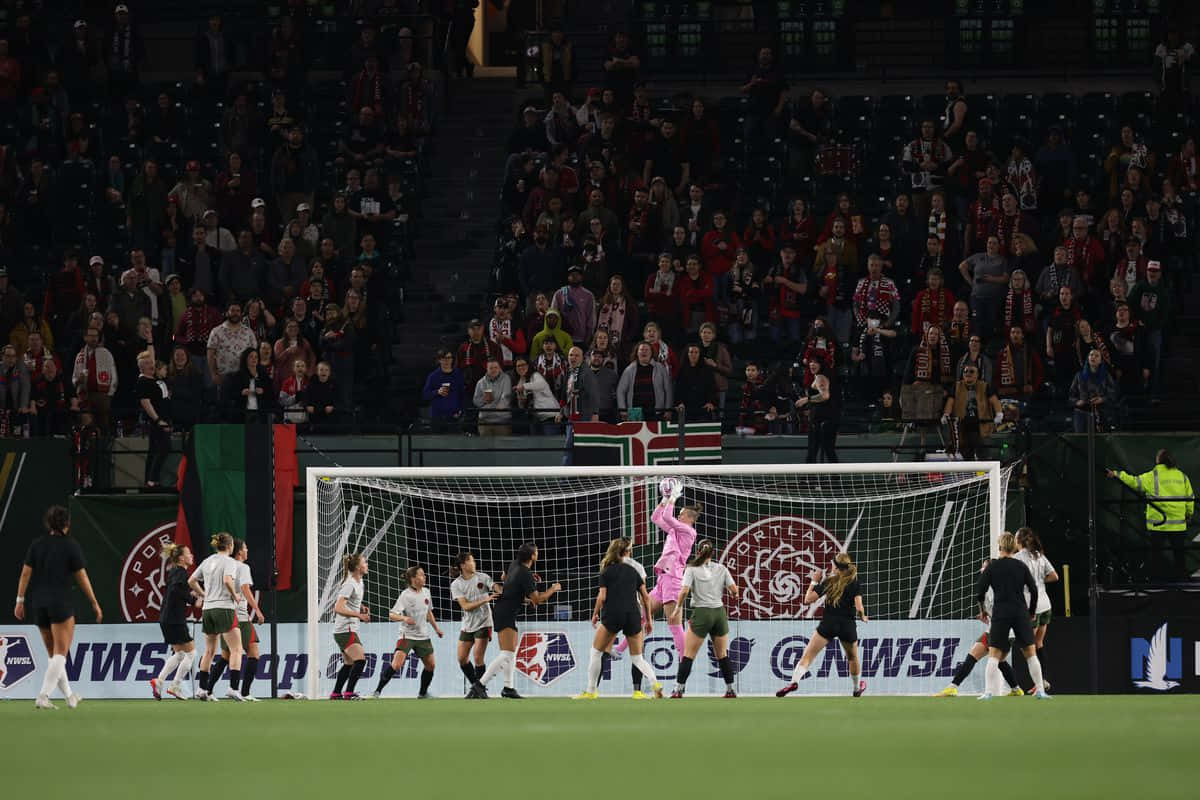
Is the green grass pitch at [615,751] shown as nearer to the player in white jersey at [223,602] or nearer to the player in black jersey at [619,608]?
the player in black jersey at [619,608]

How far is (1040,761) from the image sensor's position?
426 inches

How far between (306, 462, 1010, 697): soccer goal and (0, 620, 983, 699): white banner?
2 centimetres

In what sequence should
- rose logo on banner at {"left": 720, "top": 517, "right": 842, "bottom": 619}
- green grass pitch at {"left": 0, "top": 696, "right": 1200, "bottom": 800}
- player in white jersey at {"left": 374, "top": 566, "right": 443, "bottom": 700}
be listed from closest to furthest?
green grass pitch at {"left": 0, "top": 696, "right": 1200, "bottom": 800} → player in white jersey at {"left": 374, "top": 566, "right": 443, "bottom": 700} → rose logo on banner at {"left": 720, "top": 517, "right": 842, "bottom": 619}

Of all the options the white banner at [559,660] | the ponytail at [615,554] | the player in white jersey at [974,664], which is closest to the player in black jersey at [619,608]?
the ponytail at [615,554]

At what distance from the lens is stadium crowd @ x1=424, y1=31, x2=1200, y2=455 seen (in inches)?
846

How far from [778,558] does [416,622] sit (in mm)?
4518

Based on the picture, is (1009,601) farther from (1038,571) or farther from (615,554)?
(615,554)

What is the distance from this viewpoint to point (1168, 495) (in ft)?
66.7

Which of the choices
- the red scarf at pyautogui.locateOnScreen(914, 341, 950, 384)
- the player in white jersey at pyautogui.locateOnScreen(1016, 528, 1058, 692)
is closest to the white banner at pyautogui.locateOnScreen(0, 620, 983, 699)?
the player in white jersey at pyautogui.locateOnScreen(1016, 528, 1058, 692)

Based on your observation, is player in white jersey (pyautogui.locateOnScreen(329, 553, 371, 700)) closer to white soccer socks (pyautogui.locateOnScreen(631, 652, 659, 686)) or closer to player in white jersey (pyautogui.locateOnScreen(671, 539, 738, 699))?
white soccer socks (pyautogui.locateOnScreen(631, 652, 659, 686))

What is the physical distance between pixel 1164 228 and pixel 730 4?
34.7 ft

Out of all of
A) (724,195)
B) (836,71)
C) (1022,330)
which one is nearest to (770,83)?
(724,195)

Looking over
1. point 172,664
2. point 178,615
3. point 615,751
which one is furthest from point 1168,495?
point 172,664

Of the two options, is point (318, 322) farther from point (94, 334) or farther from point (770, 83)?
point (770, 83)
